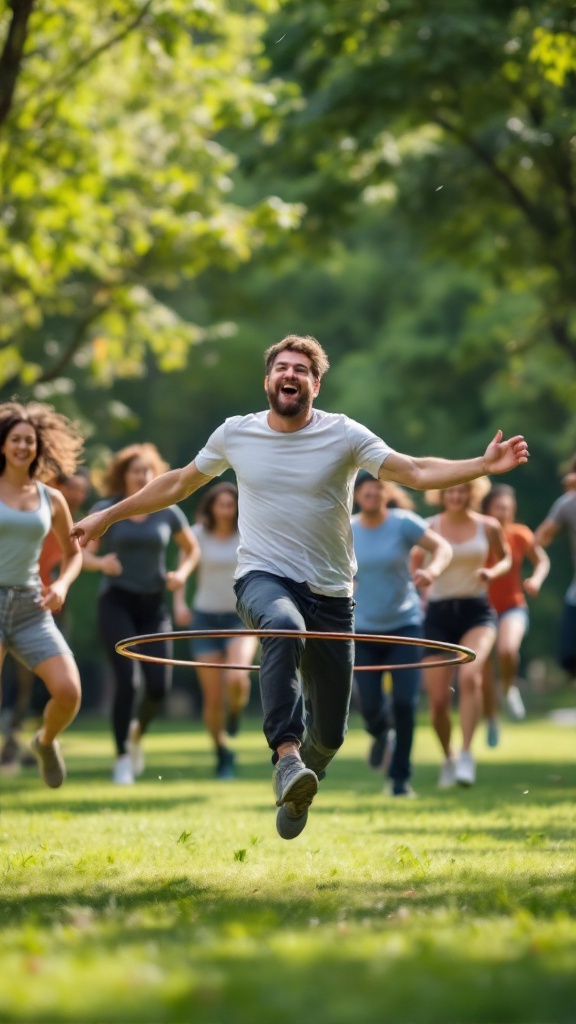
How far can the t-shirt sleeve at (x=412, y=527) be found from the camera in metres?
12.0

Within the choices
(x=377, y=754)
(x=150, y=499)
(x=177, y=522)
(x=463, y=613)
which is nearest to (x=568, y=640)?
(x=463, y=613)

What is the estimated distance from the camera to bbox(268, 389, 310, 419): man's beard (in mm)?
7637

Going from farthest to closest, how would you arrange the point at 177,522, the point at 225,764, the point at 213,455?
1. the point at 225,764
2. the point at 177,522
3. the point at 213,455

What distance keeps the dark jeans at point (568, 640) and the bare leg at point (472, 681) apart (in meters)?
1.11

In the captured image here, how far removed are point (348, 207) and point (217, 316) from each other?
1314cm

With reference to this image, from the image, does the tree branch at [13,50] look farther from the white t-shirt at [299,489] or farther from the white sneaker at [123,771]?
the white t-shirt at [299,489]

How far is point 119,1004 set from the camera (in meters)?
4.10

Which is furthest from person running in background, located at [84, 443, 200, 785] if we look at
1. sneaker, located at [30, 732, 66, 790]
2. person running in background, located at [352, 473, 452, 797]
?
sneaker, located at [30, 732, 66, 790]

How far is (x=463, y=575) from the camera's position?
13.0 meters

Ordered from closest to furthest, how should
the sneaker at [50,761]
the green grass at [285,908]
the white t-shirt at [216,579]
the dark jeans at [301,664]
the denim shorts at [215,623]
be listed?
the green grass at [285,908] → the dark jeans at [301,664] → the sneaker at [50,761] → the denim shorts at [215,623] → the white t-shirt at [216,579]

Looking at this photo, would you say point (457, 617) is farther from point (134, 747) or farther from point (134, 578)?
point (134, 747)

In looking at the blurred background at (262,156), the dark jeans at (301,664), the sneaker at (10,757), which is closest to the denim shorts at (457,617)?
the blurred background at (262,156)

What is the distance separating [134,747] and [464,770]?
3.17 metres

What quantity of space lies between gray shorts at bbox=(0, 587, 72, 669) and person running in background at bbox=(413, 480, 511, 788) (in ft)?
13.9
